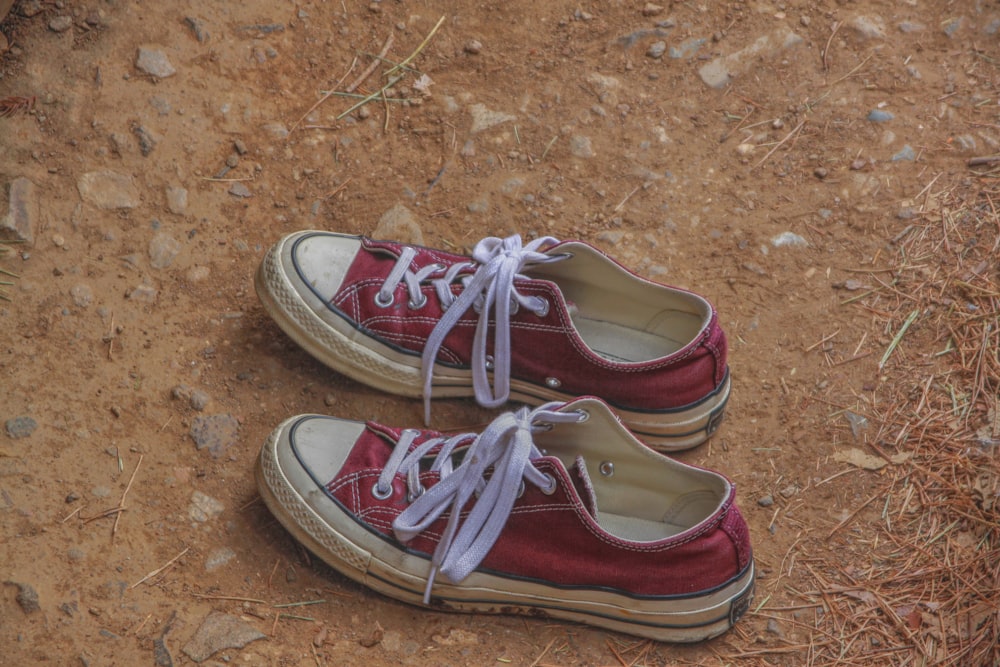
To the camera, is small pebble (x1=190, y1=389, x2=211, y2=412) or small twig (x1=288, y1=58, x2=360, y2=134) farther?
small twig (x1=288, y1=58, x2=360, y2=134)

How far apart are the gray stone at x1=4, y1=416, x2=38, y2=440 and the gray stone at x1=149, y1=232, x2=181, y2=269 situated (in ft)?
2.00

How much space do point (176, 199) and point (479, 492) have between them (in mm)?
1479

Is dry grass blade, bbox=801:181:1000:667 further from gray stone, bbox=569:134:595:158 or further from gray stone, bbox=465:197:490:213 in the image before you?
gray stone, bbox=465:197:490:213

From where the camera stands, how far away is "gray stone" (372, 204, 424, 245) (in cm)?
298

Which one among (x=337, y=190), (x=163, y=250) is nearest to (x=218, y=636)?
(x=163, y=250)

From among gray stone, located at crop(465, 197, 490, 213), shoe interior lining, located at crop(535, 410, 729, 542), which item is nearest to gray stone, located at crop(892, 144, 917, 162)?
gray stone, located at crop(465, 197, 490, 213)

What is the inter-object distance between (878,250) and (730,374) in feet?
2.39

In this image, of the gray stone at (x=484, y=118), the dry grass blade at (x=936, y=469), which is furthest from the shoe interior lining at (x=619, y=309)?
the gray stone at (x=484, y=118)

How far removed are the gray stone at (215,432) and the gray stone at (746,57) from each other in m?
2.14

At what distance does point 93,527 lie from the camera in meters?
2.32

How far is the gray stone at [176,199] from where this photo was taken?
2.91 metres

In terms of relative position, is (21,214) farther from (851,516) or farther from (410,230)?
(851,516)

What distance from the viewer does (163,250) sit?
283 centimetres

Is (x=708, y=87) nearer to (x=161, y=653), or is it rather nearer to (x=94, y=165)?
(x=94, y=165)
